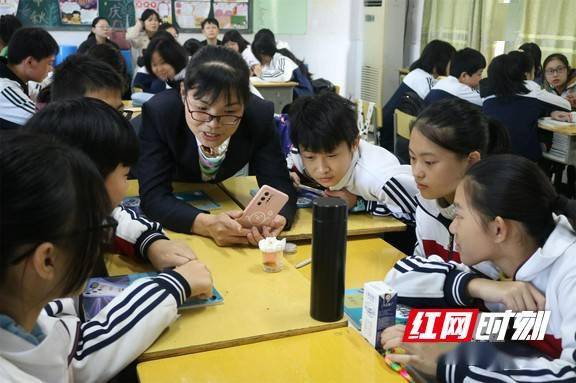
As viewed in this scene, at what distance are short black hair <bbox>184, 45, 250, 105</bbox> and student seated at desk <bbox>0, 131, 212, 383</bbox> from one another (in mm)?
958

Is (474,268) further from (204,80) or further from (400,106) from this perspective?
(400,106)

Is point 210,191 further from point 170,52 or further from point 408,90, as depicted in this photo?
point 408,90

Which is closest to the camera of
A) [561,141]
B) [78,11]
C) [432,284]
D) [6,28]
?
[432,284]

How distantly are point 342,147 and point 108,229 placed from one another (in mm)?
1273

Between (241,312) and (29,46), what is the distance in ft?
8.93

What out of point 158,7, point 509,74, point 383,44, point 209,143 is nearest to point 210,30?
point 158,7

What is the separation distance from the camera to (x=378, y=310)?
122cm

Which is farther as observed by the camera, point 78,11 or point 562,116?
point 78,11

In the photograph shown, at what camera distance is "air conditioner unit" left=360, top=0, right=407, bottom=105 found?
7302 mm

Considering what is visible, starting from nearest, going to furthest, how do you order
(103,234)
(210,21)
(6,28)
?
1. (103,234)
2. (6,28)
3. (210,21)

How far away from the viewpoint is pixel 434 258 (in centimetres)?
163

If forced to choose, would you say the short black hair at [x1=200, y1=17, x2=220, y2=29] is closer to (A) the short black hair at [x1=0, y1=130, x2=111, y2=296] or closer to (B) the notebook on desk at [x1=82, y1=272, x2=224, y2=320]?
(B) the notebook on desk at [x1=82, y1=272, x2=224, y2=320]

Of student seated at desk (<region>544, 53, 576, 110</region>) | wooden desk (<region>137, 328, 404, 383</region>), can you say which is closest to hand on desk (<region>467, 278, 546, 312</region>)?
wooden desk (<region>137, 328, 404, 383</region>)

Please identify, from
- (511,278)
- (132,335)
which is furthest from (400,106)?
(132,335)
